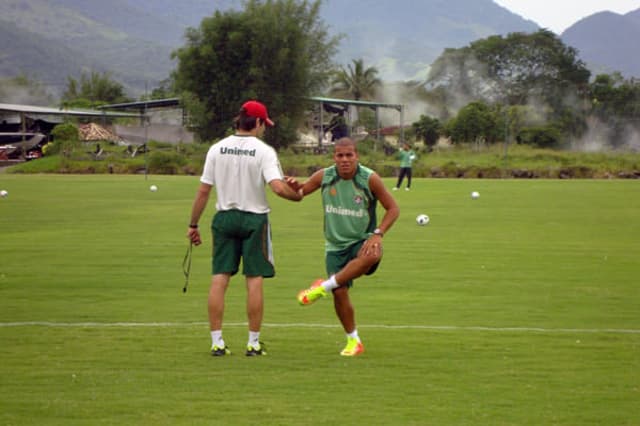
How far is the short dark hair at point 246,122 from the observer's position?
8500 mm

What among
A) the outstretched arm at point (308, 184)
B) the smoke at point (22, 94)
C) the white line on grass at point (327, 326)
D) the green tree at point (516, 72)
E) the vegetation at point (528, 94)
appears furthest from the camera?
the smoke at point (22, 94)

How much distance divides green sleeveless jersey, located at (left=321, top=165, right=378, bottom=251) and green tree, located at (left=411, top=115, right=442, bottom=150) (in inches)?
2875

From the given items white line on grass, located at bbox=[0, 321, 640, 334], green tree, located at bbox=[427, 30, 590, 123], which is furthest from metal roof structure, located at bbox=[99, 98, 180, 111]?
white line on grass, located at bbox=[0, 321, 640, 334]

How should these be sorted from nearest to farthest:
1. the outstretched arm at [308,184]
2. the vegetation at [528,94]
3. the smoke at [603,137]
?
1. the outstretched arm at [308,184]
2. the vegetation at [528,94]
3. the smoke at [603,137]

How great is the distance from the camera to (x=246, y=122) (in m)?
8.50

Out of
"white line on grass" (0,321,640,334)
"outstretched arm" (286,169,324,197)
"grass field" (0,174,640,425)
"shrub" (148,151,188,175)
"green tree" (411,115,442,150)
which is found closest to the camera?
"grass field" (0,174,640,425)

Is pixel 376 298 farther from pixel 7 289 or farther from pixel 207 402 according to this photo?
pixel 207 402

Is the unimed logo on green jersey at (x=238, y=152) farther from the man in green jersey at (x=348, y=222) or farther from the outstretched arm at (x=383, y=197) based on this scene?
the outstretched arm at (x=383, y=197)

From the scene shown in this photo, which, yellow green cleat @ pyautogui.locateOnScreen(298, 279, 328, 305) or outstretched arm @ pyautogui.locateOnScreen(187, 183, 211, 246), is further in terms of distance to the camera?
outstretched arm @ pyautogui.locateOnScreen(187, 183, 211, 246)

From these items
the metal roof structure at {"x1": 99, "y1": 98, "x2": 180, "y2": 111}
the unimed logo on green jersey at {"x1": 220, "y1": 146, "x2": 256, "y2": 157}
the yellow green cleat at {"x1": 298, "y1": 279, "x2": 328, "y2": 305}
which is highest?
the unimed logo on green jersey at {"x1": 220, "y1": 146, "x2": 256, "y2": 157}

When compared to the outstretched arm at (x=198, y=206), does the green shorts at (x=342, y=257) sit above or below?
below

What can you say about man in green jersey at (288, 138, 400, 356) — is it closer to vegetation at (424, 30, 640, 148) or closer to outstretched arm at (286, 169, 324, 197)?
outstretched arm at (286, 169, 324, 197)

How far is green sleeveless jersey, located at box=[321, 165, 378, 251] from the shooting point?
8398 millimetres

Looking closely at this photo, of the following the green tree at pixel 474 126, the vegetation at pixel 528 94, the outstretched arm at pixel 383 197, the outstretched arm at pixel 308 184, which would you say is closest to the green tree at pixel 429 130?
the vegetation at pixel 528 94
